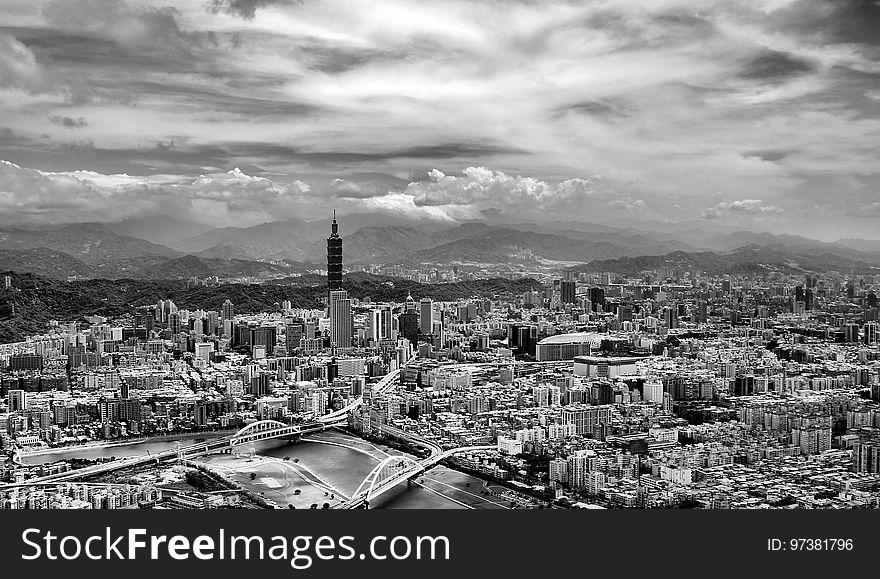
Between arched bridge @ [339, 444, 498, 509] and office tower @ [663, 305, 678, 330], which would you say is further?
office tower @ [663, 305, 678, 330]

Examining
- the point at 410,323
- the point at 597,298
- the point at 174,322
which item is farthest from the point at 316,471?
the point at 597,298

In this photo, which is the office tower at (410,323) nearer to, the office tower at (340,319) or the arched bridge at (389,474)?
the office tower at (340,319)

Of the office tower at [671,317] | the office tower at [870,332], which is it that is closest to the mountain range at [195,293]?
the office tower at [671,317]

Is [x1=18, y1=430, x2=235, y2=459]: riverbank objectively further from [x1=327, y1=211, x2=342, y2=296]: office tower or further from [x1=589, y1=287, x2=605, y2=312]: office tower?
[x1=589, y1=287, x2=605, y2=312]: office tower

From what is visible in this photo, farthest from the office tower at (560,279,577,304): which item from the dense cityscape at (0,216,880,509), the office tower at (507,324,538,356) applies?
the office tower at (507,324,538,356)

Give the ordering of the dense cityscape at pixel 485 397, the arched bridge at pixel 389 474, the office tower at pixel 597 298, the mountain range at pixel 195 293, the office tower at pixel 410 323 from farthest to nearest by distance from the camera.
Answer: the office tower at pixel 597 298, the mountain range at pixel 195 293, the office tower at pixel 410 323, the dense cityscape at pixel 485 397, the arched bridge at pixel 389 474

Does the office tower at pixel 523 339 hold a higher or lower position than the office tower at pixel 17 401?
higher
